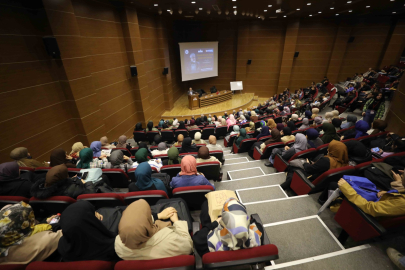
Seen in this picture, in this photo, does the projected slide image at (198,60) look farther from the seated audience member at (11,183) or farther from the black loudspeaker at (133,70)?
the seated audience member at (11,183)

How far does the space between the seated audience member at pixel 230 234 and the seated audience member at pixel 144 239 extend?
129 millimetres

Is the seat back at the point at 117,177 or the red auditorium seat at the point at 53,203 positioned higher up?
the red auditorium seat at the point at 53,203

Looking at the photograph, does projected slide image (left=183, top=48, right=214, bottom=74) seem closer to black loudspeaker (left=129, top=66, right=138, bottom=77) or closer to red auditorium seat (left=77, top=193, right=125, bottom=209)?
black loudspeaker (left=129, top=66, right=138, bottom=77)

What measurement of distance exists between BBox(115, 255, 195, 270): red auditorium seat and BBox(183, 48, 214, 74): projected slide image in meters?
11.8

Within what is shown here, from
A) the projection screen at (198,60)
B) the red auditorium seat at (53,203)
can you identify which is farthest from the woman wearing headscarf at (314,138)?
the projection screen at (198,60)

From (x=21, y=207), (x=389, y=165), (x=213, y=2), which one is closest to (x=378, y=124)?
(x=389, y=165)

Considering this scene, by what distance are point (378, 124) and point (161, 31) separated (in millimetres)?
9752

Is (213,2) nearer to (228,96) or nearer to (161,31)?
(161,31)

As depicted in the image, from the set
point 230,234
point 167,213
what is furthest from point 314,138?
point 167,213

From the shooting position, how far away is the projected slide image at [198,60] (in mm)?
11499

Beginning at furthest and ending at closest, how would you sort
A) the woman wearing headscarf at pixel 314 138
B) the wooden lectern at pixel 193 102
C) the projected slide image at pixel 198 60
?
the projected slide image at pixel 198 60 < the wooden lectern at pixel 193 102 < the woman wearing headscarf at pixel 314 138

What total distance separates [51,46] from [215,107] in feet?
27.9

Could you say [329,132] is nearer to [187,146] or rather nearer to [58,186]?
[187,146]

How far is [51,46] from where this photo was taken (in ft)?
13.0
